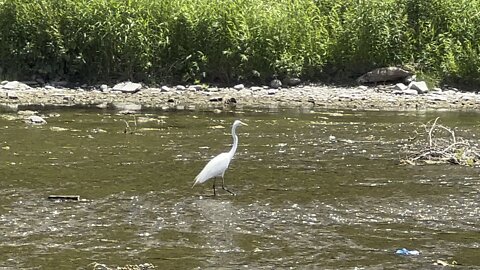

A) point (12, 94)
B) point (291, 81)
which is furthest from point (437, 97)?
point (12, 94)

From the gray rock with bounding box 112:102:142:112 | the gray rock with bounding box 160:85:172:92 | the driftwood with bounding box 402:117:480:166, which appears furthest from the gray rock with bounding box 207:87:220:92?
the driftwood with bounding box 402:117:480:166

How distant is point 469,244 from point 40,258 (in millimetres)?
4346

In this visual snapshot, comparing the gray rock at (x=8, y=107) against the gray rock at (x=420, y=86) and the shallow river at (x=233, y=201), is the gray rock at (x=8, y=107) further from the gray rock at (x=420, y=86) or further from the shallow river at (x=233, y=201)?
the gray rock at (x=420, y=86)

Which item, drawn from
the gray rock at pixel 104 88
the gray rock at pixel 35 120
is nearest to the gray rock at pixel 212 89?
the gray rock at pixel 104 88

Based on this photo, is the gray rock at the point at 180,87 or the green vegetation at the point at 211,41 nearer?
the gray rock at the point at 180,87

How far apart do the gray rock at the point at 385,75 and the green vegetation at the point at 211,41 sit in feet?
1.42

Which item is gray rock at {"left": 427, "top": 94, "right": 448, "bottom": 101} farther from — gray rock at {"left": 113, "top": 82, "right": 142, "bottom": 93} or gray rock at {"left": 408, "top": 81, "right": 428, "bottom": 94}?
gray rock at {"left": 113, "top": 82, "right": 142, "bottom": 93}

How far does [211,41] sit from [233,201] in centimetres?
1285

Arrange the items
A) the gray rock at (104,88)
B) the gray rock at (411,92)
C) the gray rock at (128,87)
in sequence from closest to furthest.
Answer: the gray rock at (411,92), the gray rock at (128,87), the gray rock at (104,88)

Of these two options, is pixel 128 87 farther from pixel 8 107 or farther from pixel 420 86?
pixel 420 86

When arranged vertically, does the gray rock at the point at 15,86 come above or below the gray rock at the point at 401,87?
below

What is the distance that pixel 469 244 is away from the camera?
9.20m

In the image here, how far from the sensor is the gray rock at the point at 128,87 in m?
23.0

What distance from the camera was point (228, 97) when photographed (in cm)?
2206
